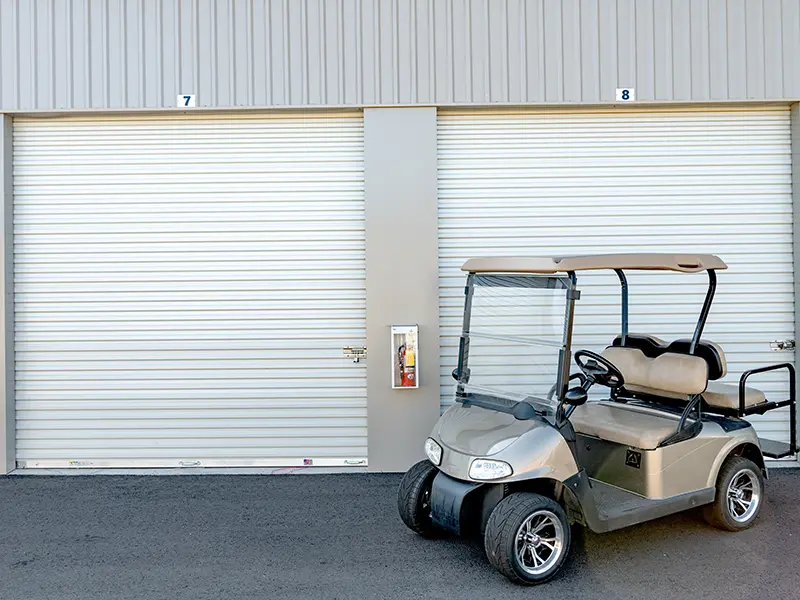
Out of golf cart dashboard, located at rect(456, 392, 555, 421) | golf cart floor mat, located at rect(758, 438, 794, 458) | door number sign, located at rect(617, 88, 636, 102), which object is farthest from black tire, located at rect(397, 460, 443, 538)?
door number sign, located at rect(617, 88, 636, 102)

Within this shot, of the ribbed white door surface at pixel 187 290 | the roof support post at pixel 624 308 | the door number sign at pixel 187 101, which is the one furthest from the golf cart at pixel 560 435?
the door number sign at pixel 187 101

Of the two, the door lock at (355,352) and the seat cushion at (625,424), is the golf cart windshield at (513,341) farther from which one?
the door lock at (355,352)

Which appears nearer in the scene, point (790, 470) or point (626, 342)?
point (626, 342)

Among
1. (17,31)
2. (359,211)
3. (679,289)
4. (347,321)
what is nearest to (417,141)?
(359,211)

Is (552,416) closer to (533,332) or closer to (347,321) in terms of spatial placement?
(533,332)

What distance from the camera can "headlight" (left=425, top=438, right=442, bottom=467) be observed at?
4.22m

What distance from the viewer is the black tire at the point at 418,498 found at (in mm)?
4422

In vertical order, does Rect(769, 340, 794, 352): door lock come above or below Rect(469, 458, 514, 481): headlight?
above

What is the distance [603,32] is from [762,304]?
2975 mm

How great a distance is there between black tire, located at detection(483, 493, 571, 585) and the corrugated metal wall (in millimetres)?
3905

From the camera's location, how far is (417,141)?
6.38 metres

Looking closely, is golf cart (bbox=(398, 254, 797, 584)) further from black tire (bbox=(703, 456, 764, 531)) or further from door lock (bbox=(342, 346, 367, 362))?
door lock (bbox=(342, 346, 367, 362))

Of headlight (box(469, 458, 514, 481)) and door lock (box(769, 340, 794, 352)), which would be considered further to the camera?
door lock (box(769, 340, 794, 352))

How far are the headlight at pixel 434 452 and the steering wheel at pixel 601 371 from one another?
108 cm
